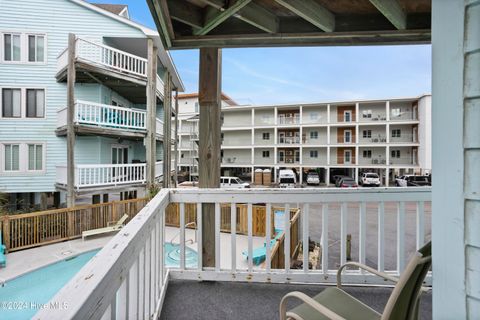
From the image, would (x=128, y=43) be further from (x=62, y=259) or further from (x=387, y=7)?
(x=387, y=7)

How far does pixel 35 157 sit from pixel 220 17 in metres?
9.14

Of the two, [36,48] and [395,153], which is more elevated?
[36,48]

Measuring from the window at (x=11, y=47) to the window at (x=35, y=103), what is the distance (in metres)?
1.11

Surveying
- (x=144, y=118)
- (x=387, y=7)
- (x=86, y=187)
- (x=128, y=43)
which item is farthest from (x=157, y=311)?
(x=128, y=43)

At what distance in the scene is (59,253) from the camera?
571cm

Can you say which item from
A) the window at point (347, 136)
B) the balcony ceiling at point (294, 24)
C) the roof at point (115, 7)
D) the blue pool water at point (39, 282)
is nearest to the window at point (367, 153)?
the window at point (347, 136)

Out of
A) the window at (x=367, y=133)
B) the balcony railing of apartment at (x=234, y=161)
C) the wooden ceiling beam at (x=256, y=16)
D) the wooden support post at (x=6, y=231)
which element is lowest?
the wooden support post at (x=6, y=231)

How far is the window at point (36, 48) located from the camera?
776 centimetres

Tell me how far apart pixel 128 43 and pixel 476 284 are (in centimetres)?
1054

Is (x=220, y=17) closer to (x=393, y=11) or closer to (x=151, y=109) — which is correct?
(x=393, y=11)

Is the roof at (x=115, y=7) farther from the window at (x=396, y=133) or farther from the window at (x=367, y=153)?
the window at (x=396, y=133)

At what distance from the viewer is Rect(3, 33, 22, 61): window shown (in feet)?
24.7

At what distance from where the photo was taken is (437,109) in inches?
30.9

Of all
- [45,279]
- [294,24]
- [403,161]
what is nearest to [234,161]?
[403,161]
